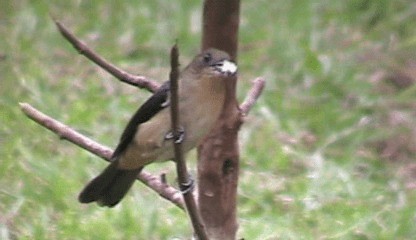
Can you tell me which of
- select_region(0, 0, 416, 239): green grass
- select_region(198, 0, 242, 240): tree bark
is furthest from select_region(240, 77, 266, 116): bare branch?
select_region(0, 0, 416, 239): green grass

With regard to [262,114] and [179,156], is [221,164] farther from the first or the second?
[262,114]

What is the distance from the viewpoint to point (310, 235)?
333 cm

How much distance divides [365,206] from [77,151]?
1.00 meters

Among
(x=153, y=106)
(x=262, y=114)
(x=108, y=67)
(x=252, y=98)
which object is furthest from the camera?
(x=262, y=114)

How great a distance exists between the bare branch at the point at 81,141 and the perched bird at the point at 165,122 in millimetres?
43

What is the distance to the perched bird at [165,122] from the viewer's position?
2.04 metres

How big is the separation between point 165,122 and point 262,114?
2.18 m

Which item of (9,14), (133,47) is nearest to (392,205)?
(133,47)

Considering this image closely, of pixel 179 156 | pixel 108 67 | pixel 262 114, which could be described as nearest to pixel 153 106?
pixel 108 67

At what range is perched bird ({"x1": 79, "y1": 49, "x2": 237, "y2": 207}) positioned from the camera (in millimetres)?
2035

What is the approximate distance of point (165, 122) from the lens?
2.10 meters

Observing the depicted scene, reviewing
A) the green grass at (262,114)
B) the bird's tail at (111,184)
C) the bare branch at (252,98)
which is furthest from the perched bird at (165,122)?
the green grass at (262,114)

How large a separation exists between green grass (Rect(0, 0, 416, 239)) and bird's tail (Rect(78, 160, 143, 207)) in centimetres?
92

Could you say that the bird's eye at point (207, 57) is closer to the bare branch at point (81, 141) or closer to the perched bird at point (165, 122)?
the perched bird at point (165, 122)
